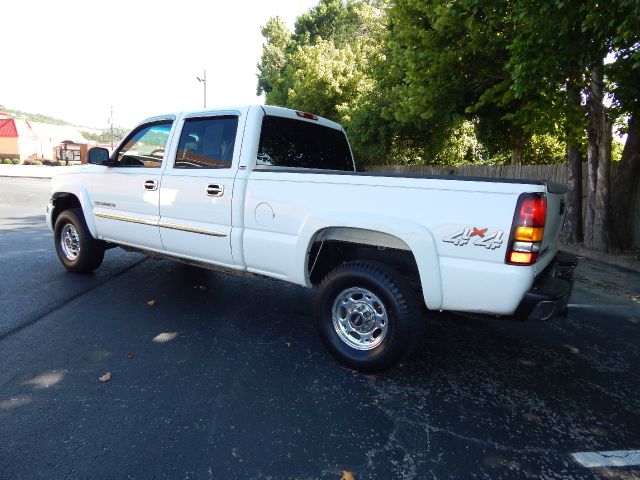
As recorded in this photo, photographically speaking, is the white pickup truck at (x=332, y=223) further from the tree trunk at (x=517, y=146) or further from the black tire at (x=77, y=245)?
the tree trunk at (x=517, y=146)

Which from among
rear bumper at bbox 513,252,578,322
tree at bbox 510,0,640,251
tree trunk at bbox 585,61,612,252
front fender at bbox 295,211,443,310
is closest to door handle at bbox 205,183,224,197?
front fender at bbox 295,211,443,310

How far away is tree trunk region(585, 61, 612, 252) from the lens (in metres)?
8.10

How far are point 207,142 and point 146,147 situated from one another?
1.05m

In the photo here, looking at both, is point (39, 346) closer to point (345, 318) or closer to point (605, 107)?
point (345, 318)

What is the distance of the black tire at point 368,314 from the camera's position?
9.67ft

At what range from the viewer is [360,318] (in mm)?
3227

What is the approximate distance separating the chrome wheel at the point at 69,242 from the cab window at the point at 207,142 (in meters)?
2.31

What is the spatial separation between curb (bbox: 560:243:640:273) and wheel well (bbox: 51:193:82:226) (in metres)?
9.19

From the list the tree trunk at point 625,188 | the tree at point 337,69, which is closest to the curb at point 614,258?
the tree trunk at point 625,188

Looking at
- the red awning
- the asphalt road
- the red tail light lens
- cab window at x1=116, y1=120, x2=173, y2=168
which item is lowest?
the asphalt road

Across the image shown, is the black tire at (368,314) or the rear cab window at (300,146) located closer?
the black tire at (368,314)

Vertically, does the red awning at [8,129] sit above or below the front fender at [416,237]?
above

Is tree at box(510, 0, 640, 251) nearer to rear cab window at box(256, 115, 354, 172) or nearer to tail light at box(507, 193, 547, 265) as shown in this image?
rear cab window at box(256, 115, 354, 172)

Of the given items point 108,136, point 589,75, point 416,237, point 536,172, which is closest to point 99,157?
point 416,237
